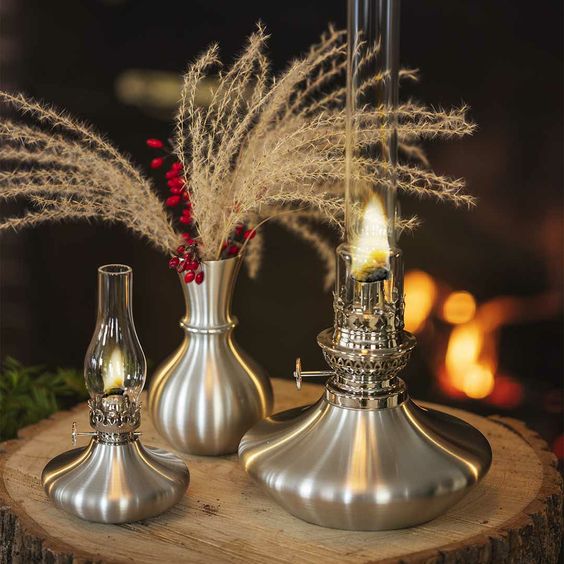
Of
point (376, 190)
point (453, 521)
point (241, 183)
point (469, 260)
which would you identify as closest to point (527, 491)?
point (453, 521)

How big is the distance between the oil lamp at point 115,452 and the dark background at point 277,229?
1.16 meters

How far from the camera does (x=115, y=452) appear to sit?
1147mm

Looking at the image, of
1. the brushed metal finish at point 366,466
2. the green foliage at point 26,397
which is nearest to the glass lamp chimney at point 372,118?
Answer: the brushed metal finish at point 366,466

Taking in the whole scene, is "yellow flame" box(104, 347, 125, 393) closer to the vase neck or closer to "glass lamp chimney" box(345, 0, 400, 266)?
the vase neck

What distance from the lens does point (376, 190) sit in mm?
1142

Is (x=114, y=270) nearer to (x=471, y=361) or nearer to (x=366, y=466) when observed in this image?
(x=366, y=466)

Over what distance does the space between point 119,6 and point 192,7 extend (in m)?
0.17

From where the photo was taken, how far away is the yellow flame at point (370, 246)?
116 cm

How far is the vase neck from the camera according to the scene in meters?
1.30

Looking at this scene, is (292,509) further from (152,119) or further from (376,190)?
(152,119)

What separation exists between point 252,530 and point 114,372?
0.23 m

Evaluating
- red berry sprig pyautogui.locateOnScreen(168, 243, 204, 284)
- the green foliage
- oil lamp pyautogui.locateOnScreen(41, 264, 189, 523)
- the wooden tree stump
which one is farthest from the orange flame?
oil lamp pyautogui.locateOnScreen(41, 264, 189, 523)

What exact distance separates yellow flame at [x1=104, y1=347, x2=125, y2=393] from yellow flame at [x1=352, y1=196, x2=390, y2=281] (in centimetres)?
28

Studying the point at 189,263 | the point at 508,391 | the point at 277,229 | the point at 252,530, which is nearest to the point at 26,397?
the point at 277,229
